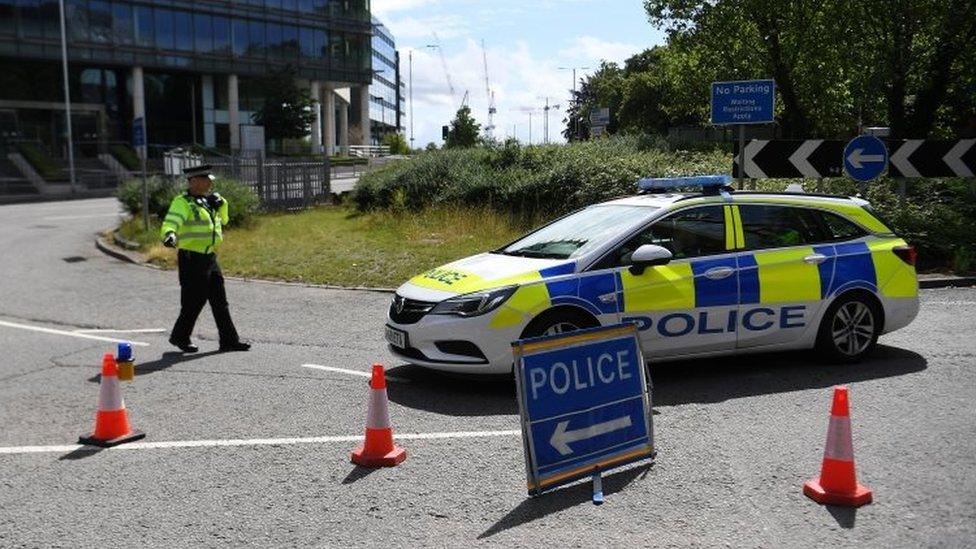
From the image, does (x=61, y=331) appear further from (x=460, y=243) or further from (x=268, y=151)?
(x=268, y=151)

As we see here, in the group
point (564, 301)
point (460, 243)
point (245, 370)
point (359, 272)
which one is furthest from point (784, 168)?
point (245, 370)

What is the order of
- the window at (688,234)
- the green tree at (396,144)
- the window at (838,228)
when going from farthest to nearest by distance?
the green tree at (396,144)
the window at (838,228)
the window at (688,234)

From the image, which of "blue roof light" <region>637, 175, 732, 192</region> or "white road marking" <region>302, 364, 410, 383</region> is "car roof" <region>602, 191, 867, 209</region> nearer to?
"blue roof light" <region>637, 175, 732, 192</region>

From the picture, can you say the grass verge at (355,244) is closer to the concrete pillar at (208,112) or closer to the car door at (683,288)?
the car door at (683,288)

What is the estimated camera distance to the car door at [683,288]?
6.87 meters

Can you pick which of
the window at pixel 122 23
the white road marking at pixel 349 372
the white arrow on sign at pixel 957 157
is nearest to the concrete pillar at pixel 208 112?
the window at pixel 122 23

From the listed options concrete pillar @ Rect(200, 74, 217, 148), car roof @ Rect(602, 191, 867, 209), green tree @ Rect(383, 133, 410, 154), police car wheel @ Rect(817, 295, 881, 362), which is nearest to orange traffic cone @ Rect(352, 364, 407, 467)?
car roof @ Rect(602, 191, 867, 209)

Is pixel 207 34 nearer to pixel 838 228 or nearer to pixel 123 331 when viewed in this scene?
pixel 123 331

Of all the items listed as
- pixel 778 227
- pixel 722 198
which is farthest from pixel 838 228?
pixel 722 198

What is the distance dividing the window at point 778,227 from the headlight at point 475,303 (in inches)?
86.6

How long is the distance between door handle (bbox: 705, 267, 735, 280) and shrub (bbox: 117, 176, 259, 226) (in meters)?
15.6

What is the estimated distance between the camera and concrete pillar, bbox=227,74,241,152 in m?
58.0

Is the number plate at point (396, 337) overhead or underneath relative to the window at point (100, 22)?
underneath

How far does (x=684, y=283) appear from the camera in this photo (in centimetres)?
698
